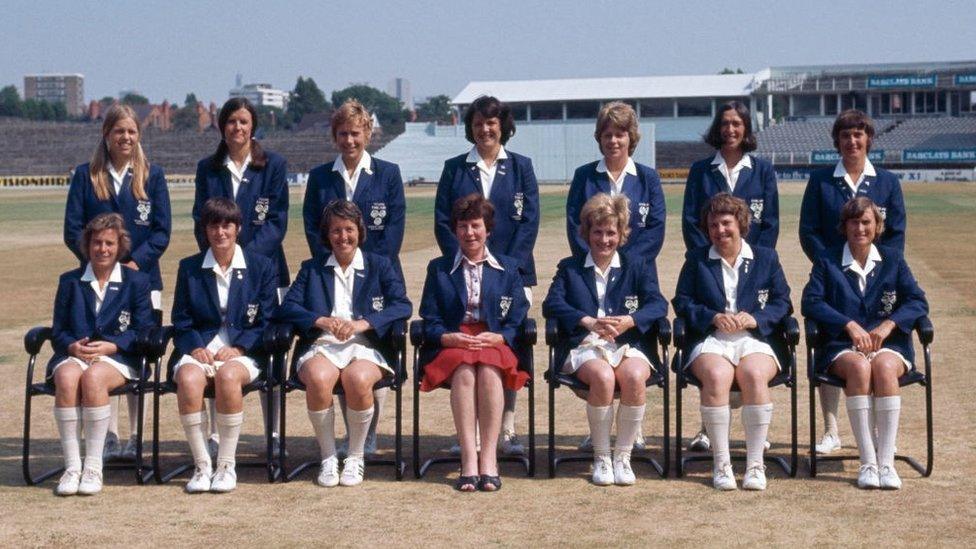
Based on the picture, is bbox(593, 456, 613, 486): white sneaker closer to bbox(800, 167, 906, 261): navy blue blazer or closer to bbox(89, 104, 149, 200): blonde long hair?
bbox(800, 167, 906, 261): navy blue blazer

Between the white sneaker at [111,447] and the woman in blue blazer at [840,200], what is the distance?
12.5ft

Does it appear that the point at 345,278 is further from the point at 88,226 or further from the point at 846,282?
the point at 846,282

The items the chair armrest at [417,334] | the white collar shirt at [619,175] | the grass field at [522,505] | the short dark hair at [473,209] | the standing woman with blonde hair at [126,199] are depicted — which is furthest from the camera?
the white collar shirt at [619,175]

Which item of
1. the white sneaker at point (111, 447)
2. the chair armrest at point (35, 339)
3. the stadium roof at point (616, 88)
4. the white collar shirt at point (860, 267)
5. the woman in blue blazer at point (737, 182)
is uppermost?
the stadium roof at point (616, 88)

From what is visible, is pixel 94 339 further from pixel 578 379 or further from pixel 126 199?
pixel 578 379

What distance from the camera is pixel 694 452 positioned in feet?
22.7

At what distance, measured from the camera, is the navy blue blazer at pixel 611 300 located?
645 centimetres

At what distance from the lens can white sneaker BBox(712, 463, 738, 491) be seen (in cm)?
601

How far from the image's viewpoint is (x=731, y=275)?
6531mm

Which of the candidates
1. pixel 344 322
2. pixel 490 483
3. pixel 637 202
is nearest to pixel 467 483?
pixel 490 483

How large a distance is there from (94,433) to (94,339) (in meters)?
0.53

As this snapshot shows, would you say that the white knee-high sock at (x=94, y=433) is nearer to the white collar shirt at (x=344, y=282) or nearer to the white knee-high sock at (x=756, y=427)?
the white collar shirt at (x=344, y=282)

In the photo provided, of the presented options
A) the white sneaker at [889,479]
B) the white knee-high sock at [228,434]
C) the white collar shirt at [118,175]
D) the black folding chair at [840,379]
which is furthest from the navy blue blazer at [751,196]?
the white collar shirt at [118,175]

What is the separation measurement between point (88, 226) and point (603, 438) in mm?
2856
